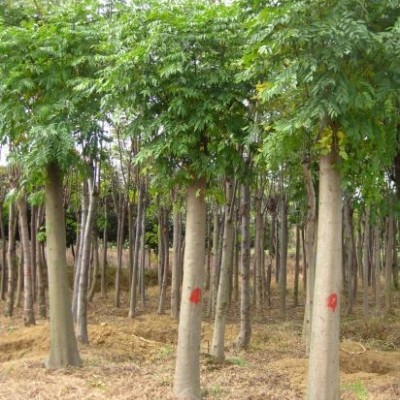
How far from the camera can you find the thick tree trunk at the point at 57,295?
783cm

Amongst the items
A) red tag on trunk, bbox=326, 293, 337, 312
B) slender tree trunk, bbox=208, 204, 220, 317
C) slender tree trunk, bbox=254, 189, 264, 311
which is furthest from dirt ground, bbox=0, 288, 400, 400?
slender tree trunk, bbox=254, 189, 264, 311

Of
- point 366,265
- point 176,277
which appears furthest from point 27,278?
point 366,265

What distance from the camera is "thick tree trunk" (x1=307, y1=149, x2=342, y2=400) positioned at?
17.4 ft

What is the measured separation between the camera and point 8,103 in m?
7.38

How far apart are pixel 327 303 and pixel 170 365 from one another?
12.5 ft

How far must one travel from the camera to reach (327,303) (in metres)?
5.32

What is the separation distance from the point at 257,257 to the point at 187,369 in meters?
8.68

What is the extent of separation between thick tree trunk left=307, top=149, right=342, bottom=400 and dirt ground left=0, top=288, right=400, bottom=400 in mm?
1153

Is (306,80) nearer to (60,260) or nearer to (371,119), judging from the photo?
(371,119)

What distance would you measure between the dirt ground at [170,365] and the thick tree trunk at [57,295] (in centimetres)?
23

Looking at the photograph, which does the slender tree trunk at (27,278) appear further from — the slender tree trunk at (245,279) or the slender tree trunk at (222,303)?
the slender tree trunk at (222,303)

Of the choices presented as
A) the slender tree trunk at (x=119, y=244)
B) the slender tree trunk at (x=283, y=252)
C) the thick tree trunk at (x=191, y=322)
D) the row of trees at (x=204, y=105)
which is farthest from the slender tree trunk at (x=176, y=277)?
the thick tree trunk at (x=191, y=322)

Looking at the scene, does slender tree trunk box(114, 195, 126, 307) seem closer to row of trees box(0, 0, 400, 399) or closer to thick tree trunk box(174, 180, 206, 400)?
row of trees box(0, 0, 400, 399)

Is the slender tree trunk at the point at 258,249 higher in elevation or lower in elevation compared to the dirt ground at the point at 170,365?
higher
